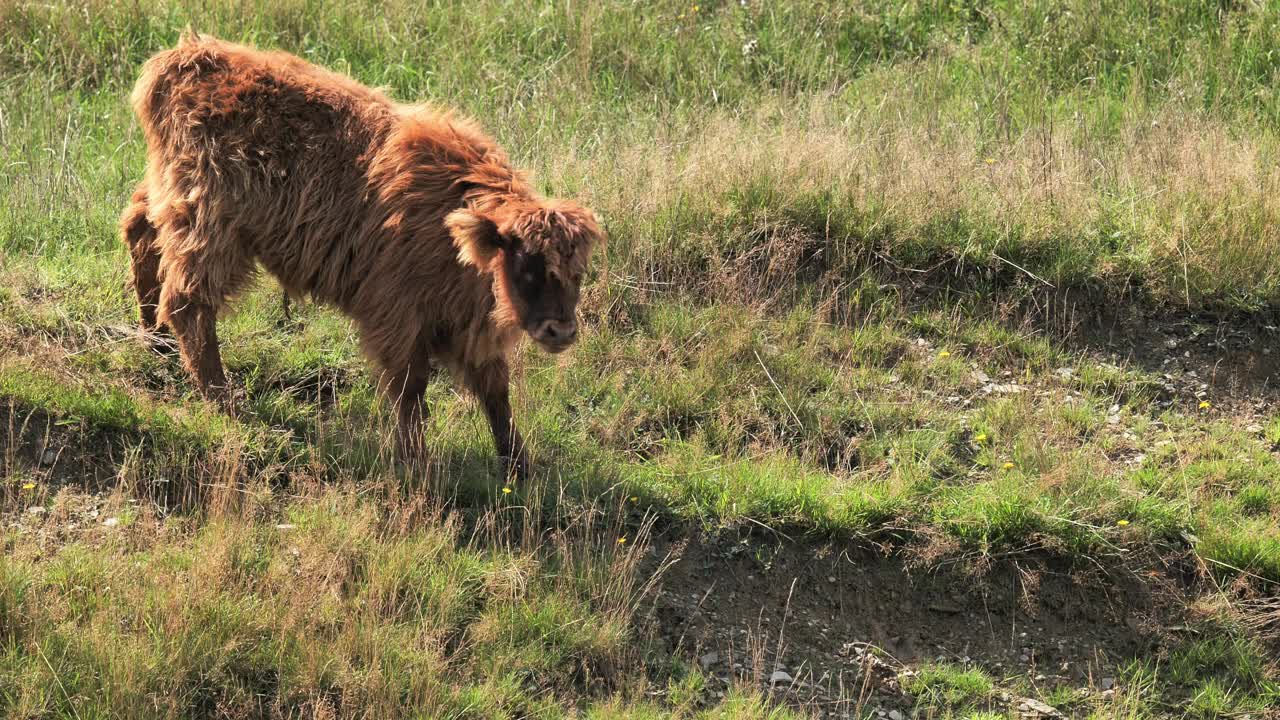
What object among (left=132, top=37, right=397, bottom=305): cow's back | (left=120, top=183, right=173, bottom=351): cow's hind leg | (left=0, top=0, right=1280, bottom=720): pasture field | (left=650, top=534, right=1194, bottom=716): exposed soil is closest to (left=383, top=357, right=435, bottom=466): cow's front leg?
(left=0, top=0, right=1280, bottom=720): pasture field

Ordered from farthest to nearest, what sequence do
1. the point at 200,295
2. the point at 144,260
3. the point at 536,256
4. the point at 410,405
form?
1. the point at 144,260
2. the point at 200,295
3. the point at 410,405
4. the point at 536,256

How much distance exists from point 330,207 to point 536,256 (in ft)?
3.98

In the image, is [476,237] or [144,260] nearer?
[476,237]

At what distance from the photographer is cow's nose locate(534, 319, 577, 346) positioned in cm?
589

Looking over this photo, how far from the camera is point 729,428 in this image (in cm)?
720

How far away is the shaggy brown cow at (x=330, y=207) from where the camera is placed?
249 inches

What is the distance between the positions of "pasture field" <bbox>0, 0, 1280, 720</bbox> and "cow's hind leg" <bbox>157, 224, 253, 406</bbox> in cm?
21

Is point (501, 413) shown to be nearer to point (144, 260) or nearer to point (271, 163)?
point (271, 163)

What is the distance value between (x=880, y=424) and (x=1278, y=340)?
259cm

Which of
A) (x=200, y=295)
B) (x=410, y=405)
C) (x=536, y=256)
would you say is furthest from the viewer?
(x=200, y=295)

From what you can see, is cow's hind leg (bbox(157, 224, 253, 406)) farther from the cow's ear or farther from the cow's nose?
the cow's nose

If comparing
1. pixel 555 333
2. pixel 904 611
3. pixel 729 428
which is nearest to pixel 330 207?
pixel 555 333

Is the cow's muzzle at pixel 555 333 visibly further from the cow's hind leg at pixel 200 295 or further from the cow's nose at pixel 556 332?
the cow's hind leg at pixel 200 295

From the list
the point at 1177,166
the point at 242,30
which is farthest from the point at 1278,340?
the point at 242,30
